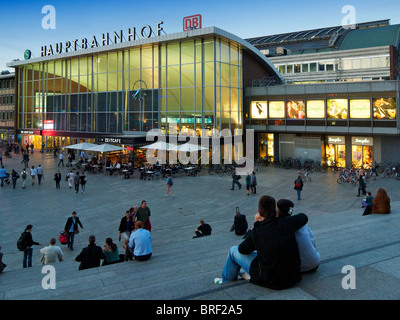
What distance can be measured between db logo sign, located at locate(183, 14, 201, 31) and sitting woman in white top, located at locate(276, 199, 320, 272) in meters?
31.7

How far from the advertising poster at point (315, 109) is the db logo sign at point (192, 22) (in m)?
13.3

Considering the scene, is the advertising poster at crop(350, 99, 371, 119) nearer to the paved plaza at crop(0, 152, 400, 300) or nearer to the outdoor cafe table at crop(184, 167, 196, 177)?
the paved plaza at crop(0, 152, 400, 300)

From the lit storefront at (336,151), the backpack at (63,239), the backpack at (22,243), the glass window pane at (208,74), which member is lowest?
the backpack at (63,239)

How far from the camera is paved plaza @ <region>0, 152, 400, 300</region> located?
5758 mm

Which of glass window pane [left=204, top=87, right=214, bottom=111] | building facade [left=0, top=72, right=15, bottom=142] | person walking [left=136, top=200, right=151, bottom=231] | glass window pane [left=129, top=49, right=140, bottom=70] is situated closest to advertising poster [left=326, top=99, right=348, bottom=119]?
glass window pane [left=204, top=87, right=214, bottom=111]

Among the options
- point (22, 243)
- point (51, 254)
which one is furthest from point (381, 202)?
point (22, 243)

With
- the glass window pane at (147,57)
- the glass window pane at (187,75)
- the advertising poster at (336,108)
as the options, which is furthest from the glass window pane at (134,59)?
the advertising poster at (336,108)

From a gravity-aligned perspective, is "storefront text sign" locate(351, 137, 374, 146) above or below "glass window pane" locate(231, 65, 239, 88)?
below

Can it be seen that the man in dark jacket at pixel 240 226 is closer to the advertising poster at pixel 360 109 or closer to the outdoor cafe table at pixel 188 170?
the outdoor cafe table at pixel 188 170

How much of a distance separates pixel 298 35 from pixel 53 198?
56.1 meters

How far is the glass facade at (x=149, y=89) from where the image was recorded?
35219 millimetres

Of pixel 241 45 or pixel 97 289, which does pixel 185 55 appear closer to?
pixel 241 45

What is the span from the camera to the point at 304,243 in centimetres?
563
